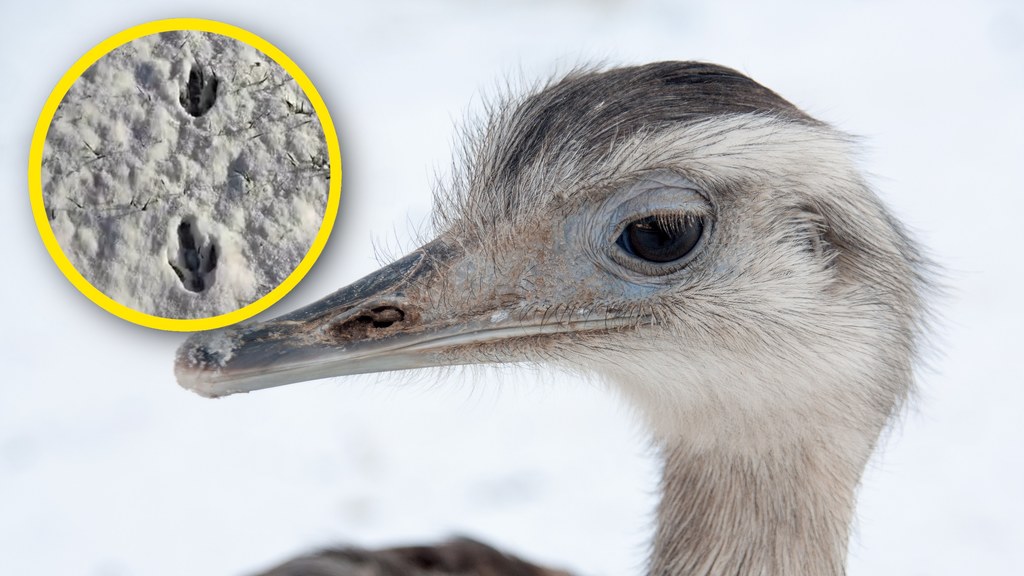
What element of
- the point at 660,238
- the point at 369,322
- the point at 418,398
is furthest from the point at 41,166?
the point at 660,238

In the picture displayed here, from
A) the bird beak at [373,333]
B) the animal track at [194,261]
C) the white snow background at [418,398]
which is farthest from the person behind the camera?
the white snow background at [418,398]

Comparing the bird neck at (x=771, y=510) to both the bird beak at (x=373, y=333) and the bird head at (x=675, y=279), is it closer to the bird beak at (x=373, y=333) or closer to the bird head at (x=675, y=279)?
the bird head at (x=675, y=279)

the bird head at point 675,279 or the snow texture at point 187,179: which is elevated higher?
the snow texture at point 187,179

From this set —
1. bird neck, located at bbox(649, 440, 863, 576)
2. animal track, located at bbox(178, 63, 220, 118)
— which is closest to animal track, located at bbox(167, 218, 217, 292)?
animal track, located at bbox(178, 63, 220, 118)

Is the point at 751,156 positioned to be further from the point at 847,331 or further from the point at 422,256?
the point at 422,256

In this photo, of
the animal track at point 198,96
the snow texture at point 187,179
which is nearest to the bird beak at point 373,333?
the snow texture at point 187,179

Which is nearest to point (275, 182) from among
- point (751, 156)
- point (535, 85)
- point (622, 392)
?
point (535, 85)

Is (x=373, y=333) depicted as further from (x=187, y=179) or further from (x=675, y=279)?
(x=187, y=179)

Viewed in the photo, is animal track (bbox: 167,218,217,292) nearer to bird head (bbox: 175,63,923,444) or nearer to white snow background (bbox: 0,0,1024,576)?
white snow background (bbox: 0,0,1024,576)
